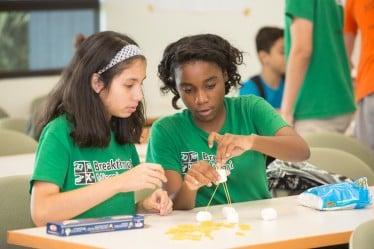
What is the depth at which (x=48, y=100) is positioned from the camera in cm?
345

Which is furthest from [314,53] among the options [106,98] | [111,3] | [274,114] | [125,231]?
[111,3]

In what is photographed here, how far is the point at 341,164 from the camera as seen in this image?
4324mm

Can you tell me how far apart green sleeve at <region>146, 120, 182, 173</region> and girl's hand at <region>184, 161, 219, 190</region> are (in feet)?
0.59

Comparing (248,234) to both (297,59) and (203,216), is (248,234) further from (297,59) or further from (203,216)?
(297,59)

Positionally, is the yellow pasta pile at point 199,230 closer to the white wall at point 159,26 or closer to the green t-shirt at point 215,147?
the green t-shirt at point 215,147

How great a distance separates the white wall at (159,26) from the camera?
8.07 metres

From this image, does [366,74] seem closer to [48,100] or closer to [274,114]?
[274,114]

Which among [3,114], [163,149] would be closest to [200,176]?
[163,149]

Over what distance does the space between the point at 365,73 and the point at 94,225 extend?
8.77 feet

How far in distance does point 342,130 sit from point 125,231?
8.67 feet

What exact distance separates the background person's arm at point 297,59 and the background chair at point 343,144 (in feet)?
1.60

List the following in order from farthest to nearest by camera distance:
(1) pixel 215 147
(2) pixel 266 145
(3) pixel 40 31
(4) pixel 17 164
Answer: (3) pixel 40 31, (4) pixel 17 164, (1) pixel 215 147, (2) pixel 266 145

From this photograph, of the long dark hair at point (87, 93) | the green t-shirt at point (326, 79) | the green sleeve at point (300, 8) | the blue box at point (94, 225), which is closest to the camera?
the blue box at point (94, 225)

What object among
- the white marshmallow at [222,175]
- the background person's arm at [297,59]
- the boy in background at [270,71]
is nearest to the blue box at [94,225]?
the white marshmallow at [222,175]
